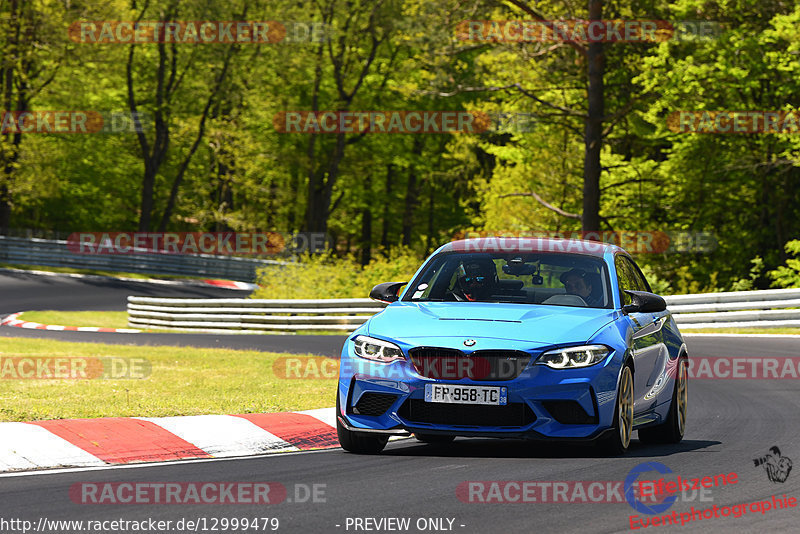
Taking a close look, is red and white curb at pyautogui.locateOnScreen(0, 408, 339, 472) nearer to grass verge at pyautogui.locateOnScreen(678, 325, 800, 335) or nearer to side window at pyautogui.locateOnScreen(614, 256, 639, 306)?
side window at pyautogui.locateOnScreen(614, 256, 639, 306)

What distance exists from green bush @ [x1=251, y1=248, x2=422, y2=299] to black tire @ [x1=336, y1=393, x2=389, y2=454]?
67.5 feet

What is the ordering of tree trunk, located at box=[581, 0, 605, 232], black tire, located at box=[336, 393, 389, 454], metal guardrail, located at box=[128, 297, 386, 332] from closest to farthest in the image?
black tire, located at box=[336, 393, 389, 454]
metal guardrail, located at box=[128, 297, 386, 332]
tree trunk, located at box=[581, 0, 605, 232]

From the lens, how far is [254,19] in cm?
5869

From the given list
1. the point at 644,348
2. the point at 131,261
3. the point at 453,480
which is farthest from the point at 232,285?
the point at 453,480

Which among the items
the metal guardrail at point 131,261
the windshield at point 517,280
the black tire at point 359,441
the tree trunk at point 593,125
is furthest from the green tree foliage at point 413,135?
the black tire at point 359,441

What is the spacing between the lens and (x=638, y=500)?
6.67m

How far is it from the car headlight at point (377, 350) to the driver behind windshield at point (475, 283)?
1182mm

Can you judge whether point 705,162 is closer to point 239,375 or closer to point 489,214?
point 489,214

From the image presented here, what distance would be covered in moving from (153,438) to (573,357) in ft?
11.3

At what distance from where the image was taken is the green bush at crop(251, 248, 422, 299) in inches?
1185

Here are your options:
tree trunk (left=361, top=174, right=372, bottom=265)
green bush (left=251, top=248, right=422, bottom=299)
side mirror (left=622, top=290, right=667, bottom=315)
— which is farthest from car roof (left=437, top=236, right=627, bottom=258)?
tree trunk (left=361, top=174, right=372, bottom=265)

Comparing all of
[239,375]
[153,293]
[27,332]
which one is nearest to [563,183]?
[153,293]

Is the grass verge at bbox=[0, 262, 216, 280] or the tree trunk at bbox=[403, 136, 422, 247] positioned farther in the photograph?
the tree trunk at bbox=[403, 136, 422, 247]

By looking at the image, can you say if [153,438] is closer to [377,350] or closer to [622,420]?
[377,350]
